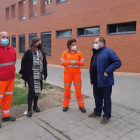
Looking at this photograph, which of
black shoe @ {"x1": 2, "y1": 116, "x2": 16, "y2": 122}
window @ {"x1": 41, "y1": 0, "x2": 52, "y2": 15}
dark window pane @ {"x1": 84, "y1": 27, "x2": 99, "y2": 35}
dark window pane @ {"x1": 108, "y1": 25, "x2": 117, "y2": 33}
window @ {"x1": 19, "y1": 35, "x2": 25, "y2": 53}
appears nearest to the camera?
black shoe @ {"x1": 2, "y1": 116, "x2": 16, "y2": 122}

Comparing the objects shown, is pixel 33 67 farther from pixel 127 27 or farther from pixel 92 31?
pixel 92 31

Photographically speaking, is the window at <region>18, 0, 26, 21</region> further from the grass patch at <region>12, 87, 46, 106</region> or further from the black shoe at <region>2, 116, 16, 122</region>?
the black shoe at <region>2, 116, 16, 122</region>

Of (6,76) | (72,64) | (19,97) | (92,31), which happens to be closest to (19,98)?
(19,97)

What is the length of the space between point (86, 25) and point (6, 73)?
9.60 metres

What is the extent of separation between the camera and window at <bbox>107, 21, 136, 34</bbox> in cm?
986

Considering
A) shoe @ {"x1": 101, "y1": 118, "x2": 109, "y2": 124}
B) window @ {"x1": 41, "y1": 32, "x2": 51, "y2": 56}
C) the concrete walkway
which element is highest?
window @ {"x1": 41, "y1": 32, "x2": 51, "y2": 56}

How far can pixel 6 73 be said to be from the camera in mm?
3561

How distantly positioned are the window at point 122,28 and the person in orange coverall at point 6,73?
8029mm

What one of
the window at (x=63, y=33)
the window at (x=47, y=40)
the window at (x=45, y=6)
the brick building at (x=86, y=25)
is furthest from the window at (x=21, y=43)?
the window at (x=63, y=33)

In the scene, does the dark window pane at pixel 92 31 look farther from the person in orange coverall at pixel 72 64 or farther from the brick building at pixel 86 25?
the person in orange coverall at pixel 72 64

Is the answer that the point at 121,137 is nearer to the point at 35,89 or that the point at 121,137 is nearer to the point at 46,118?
the point at 46,118

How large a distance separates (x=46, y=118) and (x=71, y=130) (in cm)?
81

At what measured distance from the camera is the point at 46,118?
3.95 m

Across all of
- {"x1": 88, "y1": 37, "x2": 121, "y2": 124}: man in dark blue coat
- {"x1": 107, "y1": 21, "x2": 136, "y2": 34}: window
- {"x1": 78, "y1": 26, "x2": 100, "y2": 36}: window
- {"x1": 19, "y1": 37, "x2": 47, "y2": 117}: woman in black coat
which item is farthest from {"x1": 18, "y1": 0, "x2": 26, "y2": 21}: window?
{"x1": 88, "y1": 37, "x2": 121, "y2": 124}: man in dark blue coat
